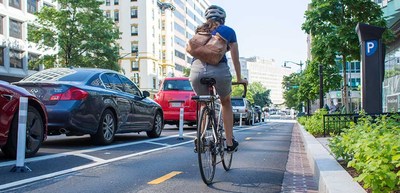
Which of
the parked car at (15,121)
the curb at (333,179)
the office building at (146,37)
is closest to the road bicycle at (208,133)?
the curb at (333,179)

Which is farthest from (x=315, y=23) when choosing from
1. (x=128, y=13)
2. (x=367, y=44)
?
(x=128, y=13)

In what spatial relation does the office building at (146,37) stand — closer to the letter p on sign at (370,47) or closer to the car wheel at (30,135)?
the letter p on sign at (370,47)

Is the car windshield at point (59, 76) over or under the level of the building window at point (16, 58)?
under

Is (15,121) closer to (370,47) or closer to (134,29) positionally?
(370,47)

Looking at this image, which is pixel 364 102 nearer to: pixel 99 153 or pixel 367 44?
pixel 367 44

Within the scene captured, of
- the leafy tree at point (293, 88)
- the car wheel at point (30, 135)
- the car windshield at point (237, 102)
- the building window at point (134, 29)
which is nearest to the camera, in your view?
the car wheel at point (30, 135)

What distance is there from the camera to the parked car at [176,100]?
16.6 meters

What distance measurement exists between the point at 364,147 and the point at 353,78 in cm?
7349

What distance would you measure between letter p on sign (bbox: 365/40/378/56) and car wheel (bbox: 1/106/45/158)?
561 centimetres

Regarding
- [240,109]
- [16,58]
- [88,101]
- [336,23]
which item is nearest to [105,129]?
[88,101]

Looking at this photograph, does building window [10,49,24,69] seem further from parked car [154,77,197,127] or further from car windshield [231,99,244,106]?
parked car [154,77,197,127]

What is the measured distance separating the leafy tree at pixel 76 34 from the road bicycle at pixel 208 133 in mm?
35457

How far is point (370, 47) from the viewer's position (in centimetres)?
832

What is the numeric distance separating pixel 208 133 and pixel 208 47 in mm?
901
